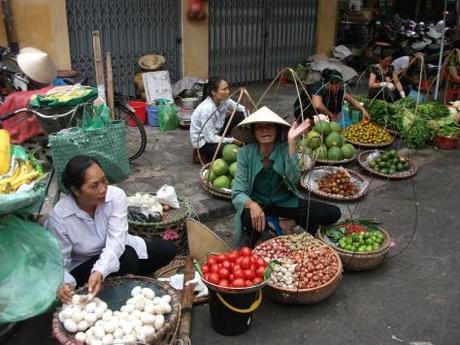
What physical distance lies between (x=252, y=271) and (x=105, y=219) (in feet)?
3.13

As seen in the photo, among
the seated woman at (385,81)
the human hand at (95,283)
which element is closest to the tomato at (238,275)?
the human hand at (95,283)

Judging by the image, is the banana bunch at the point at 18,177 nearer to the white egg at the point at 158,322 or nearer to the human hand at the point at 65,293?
the human hand at the point at 65,293

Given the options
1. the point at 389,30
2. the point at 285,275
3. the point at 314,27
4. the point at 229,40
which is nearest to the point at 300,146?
the point at 285,275

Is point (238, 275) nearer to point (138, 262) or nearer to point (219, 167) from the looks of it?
point (138, 262)

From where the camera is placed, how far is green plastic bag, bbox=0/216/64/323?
2508 millimetres

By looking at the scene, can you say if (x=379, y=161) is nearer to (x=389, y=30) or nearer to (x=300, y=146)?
(x=300, y=146)

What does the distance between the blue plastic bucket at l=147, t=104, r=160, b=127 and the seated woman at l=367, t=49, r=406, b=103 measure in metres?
3.23

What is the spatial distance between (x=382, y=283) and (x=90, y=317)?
2218 millimetres

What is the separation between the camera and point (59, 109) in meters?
3.93

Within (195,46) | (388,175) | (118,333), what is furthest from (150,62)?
(118,333)

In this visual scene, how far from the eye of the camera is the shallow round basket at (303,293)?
3213 millimetres

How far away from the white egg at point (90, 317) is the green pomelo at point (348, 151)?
3.94m

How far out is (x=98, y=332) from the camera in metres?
2.39

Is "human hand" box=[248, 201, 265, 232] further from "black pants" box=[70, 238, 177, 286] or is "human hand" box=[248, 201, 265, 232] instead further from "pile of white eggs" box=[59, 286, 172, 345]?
"pile of white eggs" box=[59, 286, 172, 345]
